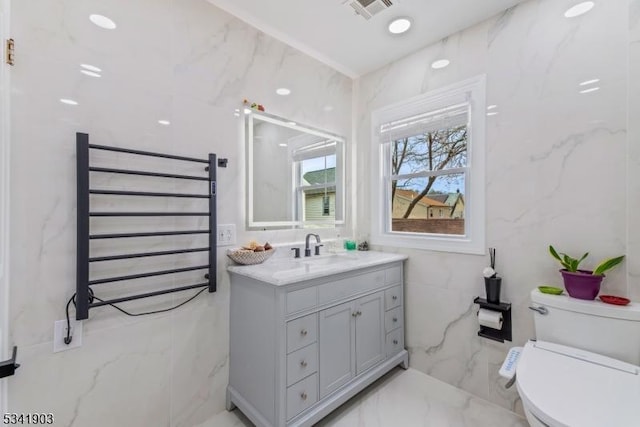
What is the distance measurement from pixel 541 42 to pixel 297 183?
179cm

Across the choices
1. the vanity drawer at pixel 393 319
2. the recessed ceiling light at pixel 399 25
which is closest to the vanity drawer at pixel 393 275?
the vanity drawer at pixel 393 319

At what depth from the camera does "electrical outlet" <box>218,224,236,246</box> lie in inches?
68.2

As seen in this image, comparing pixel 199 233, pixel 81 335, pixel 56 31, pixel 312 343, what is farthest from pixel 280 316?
pixel 56 31

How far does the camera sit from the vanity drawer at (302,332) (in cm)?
145

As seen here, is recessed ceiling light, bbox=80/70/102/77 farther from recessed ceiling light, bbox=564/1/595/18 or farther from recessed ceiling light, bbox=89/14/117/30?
recessed ceiling light, bbox=564/1/595/18

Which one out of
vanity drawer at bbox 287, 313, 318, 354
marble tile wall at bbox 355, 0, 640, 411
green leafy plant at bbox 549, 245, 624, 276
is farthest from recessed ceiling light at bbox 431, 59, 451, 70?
vanity drawer at bbox 287, 313, 318, 354

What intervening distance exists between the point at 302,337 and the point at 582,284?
1442 mm

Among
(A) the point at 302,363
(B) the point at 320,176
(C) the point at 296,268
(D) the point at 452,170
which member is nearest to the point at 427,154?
(D) the point at 452,170

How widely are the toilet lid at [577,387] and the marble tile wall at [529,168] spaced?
15.6 inches

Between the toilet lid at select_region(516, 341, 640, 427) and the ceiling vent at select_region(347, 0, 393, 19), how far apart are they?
6.96 ft

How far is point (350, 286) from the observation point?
5.84 ft

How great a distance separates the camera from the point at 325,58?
2.34 meters

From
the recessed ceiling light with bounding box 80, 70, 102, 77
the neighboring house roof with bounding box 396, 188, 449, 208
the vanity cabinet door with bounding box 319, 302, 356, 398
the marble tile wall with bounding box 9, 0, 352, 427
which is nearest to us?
the marble tile wall with bounding box 9, 0, 352, 427

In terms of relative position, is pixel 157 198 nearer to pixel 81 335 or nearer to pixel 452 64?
pixel 81 335
